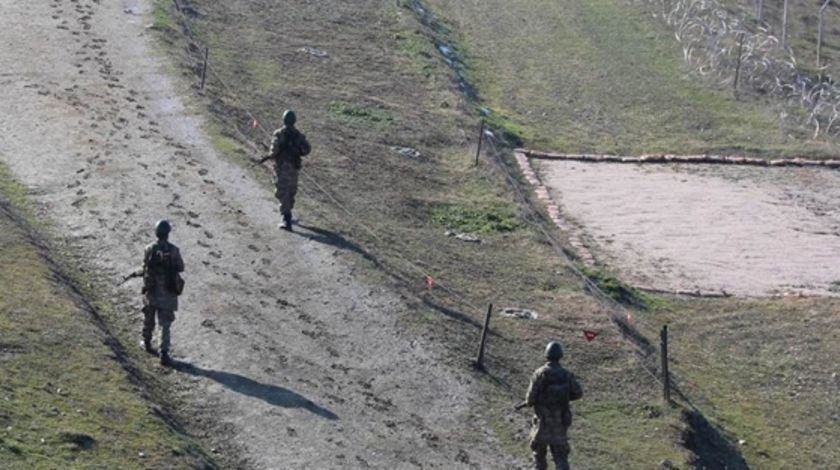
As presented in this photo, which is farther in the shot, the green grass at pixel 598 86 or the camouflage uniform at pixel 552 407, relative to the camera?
the green grass at pixel 598 86

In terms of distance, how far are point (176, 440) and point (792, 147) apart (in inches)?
1162

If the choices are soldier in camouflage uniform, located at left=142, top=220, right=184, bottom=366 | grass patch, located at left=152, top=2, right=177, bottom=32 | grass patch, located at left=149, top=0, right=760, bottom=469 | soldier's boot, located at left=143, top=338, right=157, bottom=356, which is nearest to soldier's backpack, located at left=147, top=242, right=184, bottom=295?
soldier in camouflage uniform, located at left=142, top=220, right=184, bottom=366

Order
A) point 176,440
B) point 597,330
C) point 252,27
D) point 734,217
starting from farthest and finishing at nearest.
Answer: point 252,27, point 734,217, point 597,330, point 176,440

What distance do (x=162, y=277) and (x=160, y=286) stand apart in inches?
5.4

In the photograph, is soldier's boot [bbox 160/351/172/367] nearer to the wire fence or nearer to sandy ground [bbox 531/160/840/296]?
the wire fence

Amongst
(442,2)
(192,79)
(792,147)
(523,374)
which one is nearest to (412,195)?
(192,79)

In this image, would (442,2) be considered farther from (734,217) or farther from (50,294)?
(50,294)

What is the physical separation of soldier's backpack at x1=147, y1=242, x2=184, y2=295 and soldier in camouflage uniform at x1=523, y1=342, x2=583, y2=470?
5.85 metres

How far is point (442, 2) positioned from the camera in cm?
6316

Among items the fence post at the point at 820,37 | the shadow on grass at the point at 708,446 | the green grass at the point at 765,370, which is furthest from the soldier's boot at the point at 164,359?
the fence post at the point at 820,37

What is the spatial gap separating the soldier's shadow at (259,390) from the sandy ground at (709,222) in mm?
13710

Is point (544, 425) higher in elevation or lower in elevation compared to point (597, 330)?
higher

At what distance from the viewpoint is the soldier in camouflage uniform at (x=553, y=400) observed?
23016 mm

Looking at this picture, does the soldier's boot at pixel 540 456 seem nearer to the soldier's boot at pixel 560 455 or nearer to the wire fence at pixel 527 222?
the soldier's boot at pixel 560 455
